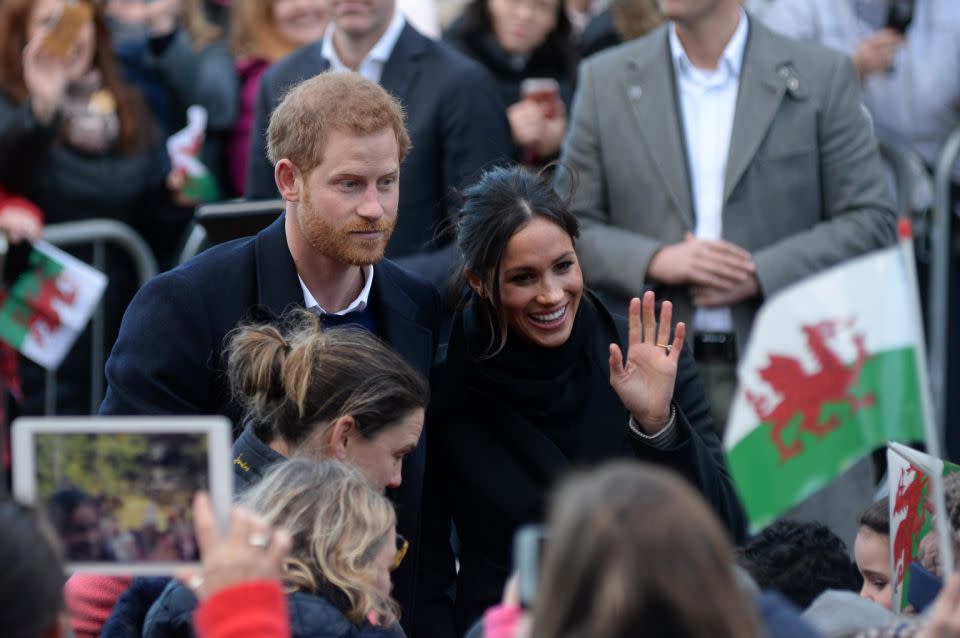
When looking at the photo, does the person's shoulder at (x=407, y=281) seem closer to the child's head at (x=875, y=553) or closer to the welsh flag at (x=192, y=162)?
the child's head at (x=875, y=553)

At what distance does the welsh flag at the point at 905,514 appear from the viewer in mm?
4141

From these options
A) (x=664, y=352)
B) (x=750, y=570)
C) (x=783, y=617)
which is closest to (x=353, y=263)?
(x=664, y=352)

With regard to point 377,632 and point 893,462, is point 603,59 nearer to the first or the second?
point 893,462

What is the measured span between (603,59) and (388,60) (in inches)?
30.2

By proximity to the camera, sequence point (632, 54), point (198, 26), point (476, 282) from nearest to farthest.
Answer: point (476, 282) → point (632, 54) → point (198, 26)

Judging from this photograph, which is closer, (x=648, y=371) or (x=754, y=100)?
(x=648, y=371)

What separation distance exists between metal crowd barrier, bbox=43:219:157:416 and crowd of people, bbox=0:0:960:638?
0.19 feet

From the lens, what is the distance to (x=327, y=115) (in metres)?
4.87

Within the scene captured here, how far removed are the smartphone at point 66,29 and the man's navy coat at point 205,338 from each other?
8.63ft

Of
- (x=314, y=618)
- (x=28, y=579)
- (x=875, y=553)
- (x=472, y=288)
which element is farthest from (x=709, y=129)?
(x=28, y=579)

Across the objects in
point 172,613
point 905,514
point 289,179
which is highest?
point 289,179

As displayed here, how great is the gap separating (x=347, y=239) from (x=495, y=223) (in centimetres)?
41

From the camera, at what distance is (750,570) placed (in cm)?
451

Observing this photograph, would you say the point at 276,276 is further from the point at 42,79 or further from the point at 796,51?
the point at 42,79
